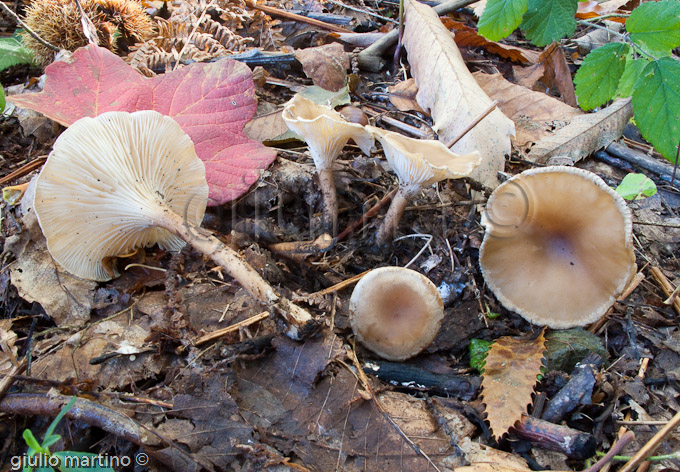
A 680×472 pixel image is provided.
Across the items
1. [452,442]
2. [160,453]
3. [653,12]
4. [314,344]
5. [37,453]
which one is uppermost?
[653,12]

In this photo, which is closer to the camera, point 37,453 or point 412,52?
point 37,453

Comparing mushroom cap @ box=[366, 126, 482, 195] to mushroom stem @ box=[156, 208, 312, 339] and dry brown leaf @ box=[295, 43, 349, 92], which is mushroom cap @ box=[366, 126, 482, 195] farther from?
dry brown leaf @ box=[295, 43, 349, 92]

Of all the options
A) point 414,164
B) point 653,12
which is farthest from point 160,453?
point 653,12

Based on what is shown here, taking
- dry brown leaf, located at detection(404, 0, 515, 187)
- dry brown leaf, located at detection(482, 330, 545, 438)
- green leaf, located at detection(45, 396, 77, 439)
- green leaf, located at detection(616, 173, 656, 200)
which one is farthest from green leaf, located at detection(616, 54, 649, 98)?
green leaf, located at detection(45, 396, 77, 439)

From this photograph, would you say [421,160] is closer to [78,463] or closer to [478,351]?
[478,351]

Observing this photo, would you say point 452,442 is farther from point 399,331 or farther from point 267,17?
point 267,17

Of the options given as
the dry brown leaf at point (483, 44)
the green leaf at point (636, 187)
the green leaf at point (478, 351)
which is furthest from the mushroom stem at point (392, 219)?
the dry brown leaf at point (483, 44)

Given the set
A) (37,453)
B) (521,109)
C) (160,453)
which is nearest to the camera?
(37,453)

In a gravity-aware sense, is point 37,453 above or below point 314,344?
above

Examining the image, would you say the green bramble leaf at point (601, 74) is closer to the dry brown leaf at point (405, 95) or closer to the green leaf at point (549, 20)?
the green leaf at point (549, 20)
